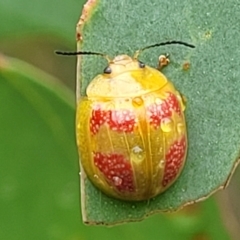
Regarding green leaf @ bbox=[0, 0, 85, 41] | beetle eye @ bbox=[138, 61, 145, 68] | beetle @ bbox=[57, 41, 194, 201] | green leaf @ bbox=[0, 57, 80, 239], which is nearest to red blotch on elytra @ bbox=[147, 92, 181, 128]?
beetle @ bbox=[57, 41, 194, 201]

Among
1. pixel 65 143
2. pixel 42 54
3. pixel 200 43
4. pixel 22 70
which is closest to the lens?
pixel 200 43

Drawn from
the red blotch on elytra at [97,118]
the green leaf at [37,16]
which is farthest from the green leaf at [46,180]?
the green leaf at [37,16]

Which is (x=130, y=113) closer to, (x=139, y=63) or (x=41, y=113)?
(x=139, y=63)

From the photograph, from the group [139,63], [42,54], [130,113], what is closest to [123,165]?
[130,113]

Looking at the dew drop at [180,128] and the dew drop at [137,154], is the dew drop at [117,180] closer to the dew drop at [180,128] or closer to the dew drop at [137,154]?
the dew drop at [137,154]

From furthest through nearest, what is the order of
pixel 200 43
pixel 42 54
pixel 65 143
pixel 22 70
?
1. pixel 42 54
2. pixel 65 143
3. pixel 22 70
4. pixel 200 43

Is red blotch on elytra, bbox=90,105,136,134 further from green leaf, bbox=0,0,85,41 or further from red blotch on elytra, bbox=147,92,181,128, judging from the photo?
green leaf, bbox=0,0,85,41

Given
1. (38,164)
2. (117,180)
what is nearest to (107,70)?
(117,180)
